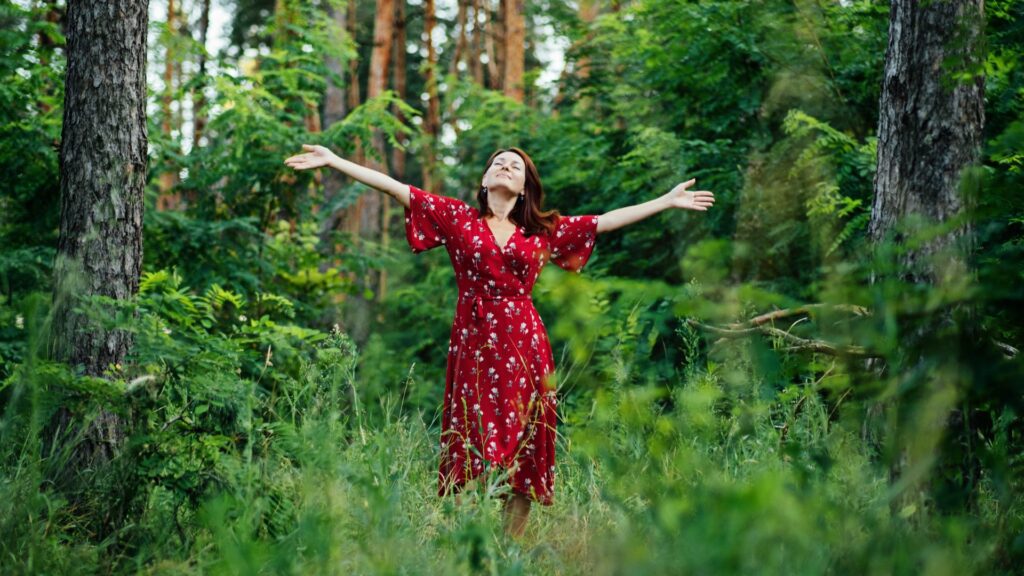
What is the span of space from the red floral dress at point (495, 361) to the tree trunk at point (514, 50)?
9410 mm

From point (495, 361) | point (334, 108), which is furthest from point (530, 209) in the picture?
point (334, 108)

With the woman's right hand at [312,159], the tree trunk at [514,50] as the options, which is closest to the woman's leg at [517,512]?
the woman's right hand at [312,159]

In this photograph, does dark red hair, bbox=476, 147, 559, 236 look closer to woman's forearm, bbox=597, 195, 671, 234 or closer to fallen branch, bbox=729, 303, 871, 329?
woman's forearm, bbox=597, 195, 671, 234

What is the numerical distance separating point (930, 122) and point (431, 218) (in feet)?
7.96

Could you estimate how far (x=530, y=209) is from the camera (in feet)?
15.5

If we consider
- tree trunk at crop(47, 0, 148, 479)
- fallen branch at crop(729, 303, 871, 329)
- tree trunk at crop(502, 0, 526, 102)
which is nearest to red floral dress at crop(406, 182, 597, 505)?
fallen branch at crop(729, 303, 871, 329)

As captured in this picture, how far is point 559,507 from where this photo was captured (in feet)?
13.6

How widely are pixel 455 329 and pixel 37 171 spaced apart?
13.8 feet

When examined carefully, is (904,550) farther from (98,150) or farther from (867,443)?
(98,150)

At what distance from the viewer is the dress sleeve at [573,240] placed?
187 inches

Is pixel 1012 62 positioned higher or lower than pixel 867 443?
higher

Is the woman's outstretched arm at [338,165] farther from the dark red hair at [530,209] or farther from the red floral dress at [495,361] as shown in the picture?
the dark red hair at [530,209]

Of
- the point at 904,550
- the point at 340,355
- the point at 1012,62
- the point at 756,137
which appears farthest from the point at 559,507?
the point at 756,137

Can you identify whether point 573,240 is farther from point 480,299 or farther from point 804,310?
point 804,310
